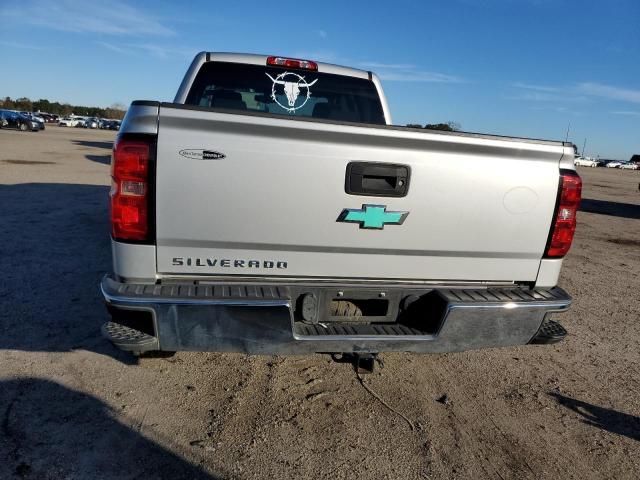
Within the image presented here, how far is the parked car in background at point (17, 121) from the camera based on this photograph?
123ft

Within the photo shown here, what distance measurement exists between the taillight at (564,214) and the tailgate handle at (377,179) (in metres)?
0.97

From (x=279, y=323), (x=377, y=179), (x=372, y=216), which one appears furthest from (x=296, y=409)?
(x=377, y=179)

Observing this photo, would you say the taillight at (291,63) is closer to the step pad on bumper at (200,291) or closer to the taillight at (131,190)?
the taillight at (131,190)

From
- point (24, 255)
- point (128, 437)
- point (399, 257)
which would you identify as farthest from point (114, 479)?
point (24, 255)

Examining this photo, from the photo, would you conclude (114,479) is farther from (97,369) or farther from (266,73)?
(266,73)

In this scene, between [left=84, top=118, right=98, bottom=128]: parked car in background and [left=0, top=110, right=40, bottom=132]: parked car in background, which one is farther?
[left=84, top=118, right=98, bottom=128]: parked car in background

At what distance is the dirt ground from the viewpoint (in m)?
2.61

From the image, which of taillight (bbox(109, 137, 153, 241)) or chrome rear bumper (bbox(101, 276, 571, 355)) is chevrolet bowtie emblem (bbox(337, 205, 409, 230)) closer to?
chrome rear bumper (bbox(101, 276, 571, 355))

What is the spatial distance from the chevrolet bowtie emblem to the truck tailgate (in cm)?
3

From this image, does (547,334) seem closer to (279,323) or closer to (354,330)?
(354,330)

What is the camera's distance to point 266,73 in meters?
4.38

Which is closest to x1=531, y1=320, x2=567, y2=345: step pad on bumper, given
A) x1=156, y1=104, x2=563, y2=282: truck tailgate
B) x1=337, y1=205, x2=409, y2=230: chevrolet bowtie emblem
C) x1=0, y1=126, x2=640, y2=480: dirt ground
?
x1=156, y1=104, x2=563, y2=282: truck tailgate

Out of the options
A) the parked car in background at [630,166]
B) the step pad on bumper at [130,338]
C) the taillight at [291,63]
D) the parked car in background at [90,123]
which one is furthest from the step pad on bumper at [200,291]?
the parked car in background at [630,166]

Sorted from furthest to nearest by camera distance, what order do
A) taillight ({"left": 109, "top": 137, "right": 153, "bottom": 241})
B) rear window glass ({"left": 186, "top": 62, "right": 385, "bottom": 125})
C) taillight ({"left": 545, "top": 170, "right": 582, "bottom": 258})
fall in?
rear window glass ({"left": 186, "top": 62, "right": 385, "bottom": 125}) → taillight ({"left": 545, "top": 170, "right": 582, "bottom": 258}) → taillight ({"left": 109, "top": 137, "right": 153, "bottom": 241})
